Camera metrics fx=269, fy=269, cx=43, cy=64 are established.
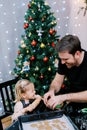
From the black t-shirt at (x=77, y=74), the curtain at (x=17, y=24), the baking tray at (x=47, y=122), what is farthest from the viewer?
the curtain at (x=17, y=24)

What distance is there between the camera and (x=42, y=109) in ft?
7.26

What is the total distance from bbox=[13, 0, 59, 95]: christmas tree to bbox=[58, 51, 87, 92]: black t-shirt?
98 cm

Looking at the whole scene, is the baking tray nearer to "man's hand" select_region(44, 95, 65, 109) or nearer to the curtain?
"man's hand" select_region(44, 95, 65, 109)

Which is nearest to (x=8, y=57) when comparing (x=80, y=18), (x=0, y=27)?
(x=0, y=27)

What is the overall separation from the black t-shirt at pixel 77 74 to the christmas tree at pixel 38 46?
976 millimetres

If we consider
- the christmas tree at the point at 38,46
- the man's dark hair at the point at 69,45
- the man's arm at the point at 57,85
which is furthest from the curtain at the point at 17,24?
the man's dark hair at the point at 69,45

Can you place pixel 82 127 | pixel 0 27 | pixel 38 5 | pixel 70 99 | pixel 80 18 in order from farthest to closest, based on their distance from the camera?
pixel 80 18 < pixel 0 27 < pixel 38 5 < pixel 70 99 < pixel 82 127

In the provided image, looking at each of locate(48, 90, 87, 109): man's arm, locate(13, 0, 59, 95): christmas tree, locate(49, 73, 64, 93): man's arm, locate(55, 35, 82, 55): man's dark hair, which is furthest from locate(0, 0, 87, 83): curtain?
locate(48, 90, 87, 109): man's arm

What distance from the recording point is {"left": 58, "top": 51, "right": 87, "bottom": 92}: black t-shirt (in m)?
2.36

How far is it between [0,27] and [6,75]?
750mm

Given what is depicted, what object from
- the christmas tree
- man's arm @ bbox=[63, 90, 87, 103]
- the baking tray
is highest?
the christmas tree

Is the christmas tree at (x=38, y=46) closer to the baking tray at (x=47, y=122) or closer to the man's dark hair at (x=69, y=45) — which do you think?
the man's dark hair at (x=69, y=45)

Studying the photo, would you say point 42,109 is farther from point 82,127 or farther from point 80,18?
point 80,18

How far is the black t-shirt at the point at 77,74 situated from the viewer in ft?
7.73
